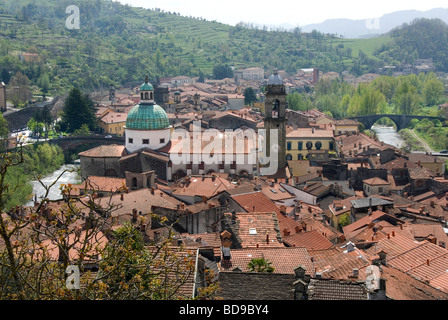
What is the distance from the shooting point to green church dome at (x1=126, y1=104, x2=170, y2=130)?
1764 inches

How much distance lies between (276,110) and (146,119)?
369 inches

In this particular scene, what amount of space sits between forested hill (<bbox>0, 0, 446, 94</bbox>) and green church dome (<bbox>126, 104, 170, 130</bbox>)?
206 ft

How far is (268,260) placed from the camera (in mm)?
17078

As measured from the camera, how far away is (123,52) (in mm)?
151625

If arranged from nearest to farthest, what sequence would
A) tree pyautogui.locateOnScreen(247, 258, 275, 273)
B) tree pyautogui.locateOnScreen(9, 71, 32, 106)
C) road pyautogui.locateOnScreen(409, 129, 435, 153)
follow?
1. tree pyautogui.locateOnScreen(247, 258, 275, 273)
2. road pyautogui.locateOnScreen(409, 129, 435, 153)
3. tree pyautogui.locateOnScreen(9, 71, 32, 106)

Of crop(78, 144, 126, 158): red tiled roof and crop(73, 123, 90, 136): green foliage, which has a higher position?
crop(78, 144, 126, 158): red tiled roof

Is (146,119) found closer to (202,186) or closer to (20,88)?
(202,186)

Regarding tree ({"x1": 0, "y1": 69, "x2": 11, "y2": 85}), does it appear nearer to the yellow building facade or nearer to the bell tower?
the yellow building facade

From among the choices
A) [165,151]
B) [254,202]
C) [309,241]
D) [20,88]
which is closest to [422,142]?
[165,151]

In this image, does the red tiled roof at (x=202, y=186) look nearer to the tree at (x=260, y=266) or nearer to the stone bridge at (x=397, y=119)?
the tree at (x=260, y=266)

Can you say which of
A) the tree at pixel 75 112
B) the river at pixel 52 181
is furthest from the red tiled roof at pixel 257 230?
the tree at pixel 75 112

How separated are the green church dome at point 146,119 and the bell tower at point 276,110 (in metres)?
7.37

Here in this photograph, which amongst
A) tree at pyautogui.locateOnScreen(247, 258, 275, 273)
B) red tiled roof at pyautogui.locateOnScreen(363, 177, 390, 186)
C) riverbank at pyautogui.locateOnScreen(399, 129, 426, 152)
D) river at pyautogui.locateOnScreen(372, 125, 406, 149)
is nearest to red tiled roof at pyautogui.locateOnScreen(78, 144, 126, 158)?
red tiled roof at pyautogui.locateOnScreen(363, 177, 390, 186)
